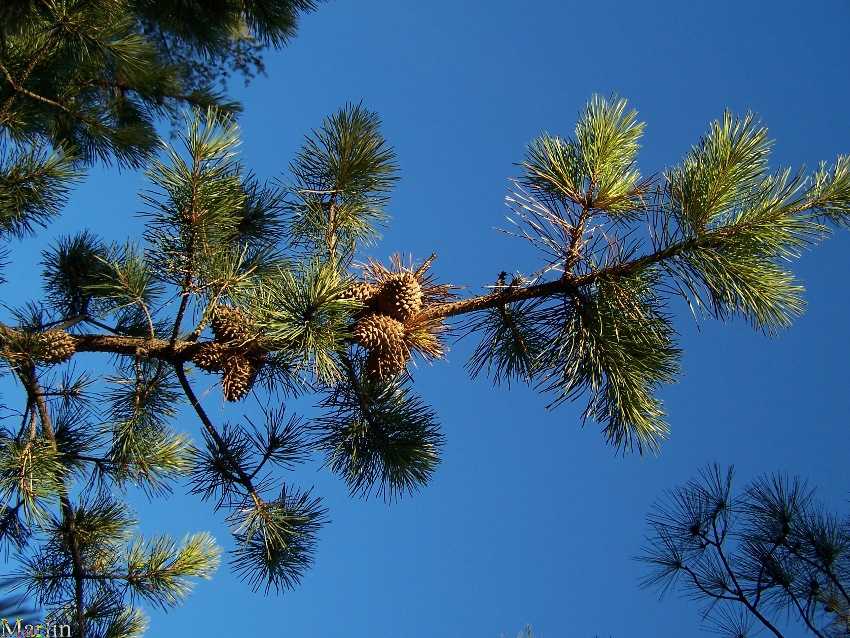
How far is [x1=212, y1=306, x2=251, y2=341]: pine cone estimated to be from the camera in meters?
1.16

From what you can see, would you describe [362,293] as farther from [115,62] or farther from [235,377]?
[115,62]

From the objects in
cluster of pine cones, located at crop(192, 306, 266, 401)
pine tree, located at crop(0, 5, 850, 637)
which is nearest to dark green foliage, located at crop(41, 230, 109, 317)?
pine tree, located at crop(0, 5, 850, 637)

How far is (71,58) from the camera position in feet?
6.41

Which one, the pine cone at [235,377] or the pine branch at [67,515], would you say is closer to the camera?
the pine cone at [235,377]

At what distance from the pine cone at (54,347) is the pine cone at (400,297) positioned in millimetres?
484

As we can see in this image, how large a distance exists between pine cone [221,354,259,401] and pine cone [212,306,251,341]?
30 millimetres

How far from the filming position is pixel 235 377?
3.76 feet

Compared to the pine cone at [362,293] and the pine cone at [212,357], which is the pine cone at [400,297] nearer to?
the pine cone at [362,293]

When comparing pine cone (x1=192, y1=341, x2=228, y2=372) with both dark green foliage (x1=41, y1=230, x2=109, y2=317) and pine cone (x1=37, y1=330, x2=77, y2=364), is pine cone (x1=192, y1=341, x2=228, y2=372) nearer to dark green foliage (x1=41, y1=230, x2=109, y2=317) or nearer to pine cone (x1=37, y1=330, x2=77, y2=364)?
pine cone (x1=37, y1=330, x2=77, y2=364)

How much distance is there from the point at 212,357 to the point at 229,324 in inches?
1.9

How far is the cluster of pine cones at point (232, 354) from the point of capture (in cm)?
114

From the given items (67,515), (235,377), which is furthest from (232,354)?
(67,515)

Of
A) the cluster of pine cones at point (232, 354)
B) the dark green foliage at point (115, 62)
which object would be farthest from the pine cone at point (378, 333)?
the dark green foliage at point (115, 62)

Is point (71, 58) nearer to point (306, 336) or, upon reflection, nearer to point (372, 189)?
point (372, 189)
